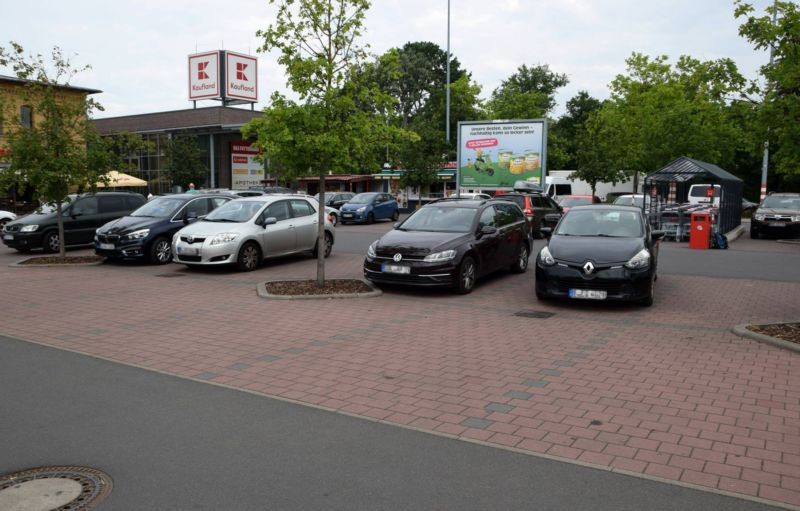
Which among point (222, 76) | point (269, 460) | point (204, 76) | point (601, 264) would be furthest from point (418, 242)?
point (204, 76)

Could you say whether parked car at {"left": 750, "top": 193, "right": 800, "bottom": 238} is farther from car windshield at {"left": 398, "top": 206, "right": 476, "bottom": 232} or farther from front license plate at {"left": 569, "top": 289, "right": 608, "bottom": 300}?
front license plate at {"left": 569, "top": 289, "right": 608, "bottom": 300}

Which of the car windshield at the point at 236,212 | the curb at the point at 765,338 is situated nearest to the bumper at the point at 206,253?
the car windshield at the point at 236,212

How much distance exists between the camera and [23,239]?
695 inches

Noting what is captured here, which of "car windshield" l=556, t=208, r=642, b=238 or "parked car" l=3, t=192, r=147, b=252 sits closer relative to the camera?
"car windshield" l=556, t=208, r=642, b=238

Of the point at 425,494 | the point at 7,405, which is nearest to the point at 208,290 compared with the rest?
the point at 7,405

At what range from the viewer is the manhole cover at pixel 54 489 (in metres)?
3.90

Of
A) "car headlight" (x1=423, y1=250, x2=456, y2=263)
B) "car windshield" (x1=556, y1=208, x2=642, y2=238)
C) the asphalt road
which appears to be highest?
"car windshield" (x1=556, y1=208, x2=642, y2=238)

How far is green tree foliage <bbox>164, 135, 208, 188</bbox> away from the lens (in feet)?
154

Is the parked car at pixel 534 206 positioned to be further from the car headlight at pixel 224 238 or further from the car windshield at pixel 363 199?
the car headlight at pixel 224 238

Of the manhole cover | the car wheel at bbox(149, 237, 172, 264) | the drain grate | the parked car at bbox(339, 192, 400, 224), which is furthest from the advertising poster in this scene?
the manhole cover

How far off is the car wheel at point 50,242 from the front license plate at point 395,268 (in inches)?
436

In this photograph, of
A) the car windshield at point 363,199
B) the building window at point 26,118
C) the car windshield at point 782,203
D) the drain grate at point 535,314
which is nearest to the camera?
the drain grate at point 535,314

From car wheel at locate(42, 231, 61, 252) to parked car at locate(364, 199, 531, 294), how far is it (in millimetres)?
10578

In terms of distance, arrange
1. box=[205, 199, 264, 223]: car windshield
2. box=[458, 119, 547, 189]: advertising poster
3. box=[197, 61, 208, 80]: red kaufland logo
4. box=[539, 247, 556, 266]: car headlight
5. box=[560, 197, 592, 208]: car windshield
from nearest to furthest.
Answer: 1. box=[539, 247, 556, 266]: car headlight
2. box=[205, 199, 264, 223]: car windshield
3. box=[560, 197, 592, 208]: car windshield
4. box=[458, 119, 547, 189]: advertising poster
5. box=[197, 61, 208, 80]: red kaufland logo
